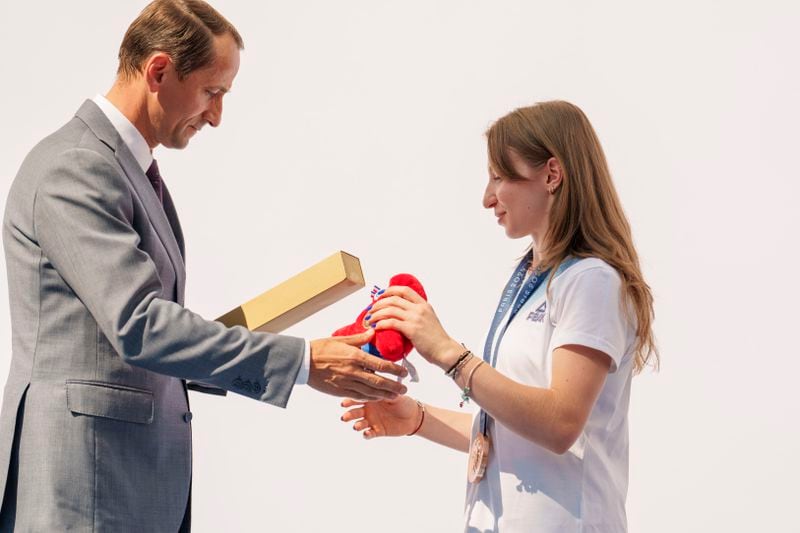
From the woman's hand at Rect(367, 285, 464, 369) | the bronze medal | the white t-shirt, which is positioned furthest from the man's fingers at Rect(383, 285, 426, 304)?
the bronze medal

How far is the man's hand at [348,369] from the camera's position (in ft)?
6.54

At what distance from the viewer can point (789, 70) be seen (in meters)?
3.86

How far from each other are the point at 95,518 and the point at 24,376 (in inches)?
11.8

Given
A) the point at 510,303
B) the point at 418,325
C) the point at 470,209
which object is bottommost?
the point at 418,325

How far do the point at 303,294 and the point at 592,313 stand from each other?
23.2 inches

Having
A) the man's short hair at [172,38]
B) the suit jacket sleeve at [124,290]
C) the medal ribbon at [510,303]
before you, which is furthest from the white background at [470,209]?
the suit jacket sleeve at [124,290]

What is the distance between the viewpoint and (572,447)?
210 cm

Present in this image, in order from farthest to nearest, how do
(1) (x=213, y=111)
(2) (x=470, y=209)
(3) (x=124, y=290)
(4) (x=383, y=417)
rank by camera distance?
(2) (x=470, y=209), (4) (x=383, y=417), (1) (x=213, y=111), (3) (x=124, y=290)

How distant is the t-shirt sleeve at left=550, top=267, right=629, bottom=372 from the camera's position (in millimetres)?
2012

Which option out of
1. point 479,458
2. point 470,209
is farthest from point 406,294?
point 470,209

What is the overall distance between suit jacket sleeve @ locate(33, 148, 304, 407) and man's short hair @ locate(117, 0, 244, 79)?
0.31 metres

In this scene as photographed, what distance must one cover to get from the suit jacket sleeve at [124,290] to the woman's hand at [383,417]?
21.1 inches

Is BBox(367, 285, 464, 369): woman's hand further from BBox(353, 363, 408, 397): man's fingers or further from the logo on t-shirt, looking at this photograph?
the logo on t-shirt

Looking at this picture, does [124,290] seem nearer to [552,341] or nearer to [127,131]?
[127,131]
